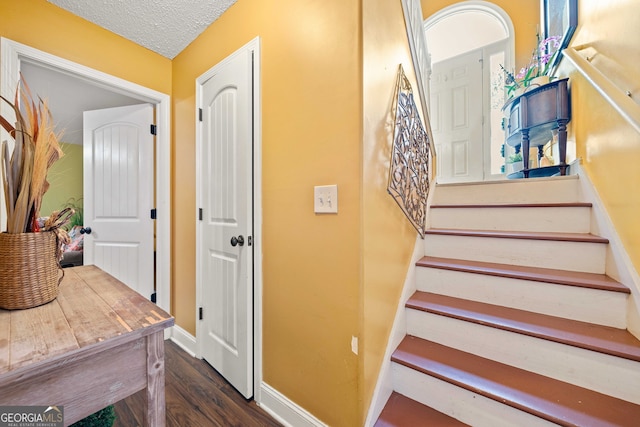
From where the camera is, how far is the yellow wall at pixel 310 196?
112 cm

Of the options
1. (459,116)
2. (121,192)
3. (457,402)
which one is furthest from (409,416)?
(459,116)

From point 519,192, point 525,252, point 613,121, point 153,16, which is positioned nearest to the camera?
point 613,121

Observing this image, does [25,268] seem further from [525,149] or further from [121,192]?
[525,149]

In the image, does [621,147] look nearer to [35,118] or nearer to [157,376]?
[157,376]

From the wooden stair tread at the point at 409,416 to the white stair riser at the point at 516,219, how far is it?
127 cm

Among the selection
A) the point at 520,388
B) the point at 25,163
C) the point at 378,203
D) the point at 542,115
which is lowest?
the point at 520,388

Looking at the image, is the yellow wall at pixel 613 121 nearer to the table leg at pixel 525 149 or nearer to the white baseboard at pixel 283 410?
the table leg at pixel 525 149

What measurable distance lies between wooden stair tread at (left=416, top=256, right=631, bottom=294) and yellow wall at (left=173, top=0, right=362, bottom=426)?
79 centimetres

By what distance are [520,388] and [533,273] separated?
1.98ft

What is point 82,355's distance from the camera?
62 centimetres

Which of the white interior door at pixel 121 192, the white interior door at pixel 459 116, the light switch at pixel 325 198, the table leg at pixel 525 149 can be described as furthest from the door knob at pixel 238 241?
the white interior door at pixel 459 116

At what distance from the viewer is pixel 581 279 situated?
1.27m

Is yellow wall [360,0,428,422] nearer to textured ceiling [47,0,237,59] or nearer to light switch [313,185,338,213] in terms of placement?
light switch [313,185,338,213]

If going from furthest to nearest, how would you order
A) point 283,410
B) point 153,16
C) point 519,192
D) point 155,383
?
point 519,192 < point 153,16 < point 283,410 < point 155,383
